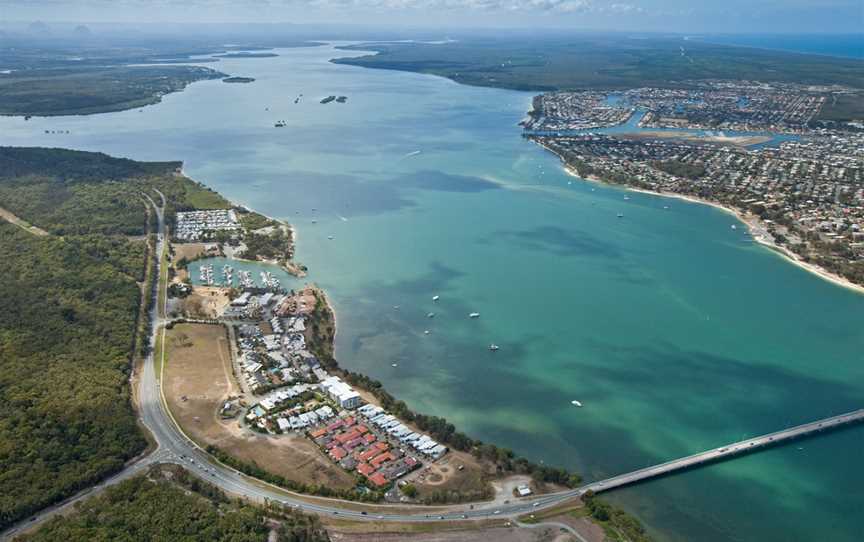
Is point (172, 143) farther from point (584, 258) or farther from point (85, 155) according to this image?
point (584, 258)

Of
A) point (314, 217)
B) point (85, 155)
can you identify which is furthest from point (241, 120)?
point (314, 217)

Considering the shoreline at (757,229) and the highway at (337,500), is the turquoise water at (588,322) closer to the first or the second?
the highway at (337,500)

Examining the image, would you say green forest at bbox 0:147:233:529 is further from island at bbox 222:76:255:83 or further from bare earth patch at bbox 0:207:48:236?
island at bbox 222:76:255:83

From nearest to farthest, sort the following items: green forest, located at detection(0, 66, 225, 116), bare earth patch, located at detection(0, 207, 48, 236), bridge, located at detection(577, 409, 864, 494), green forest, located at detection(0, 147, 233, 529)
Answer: green forest, located at detection(0, 147, 233, 529), bridge, located at detection(577, 409, 864, 494), bare earth patch, located at detection(0, 207, 48, 236), green forest, located at detection(0, 66, 225, 116)

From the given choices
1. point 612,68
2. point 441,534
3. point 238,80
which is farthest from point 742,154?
point 238,80

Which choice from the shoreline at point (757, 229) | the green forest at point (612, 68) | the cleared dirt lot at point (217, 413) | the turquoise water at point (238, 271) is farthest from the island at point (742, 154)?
the cleared dirt lot at point (217, 413)

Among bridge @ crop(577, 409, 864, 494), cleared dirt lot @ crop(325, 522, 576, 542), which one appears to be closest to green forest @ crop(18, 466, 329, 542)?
cleared dirt lot @ crop(325, 522, 576, 542)
